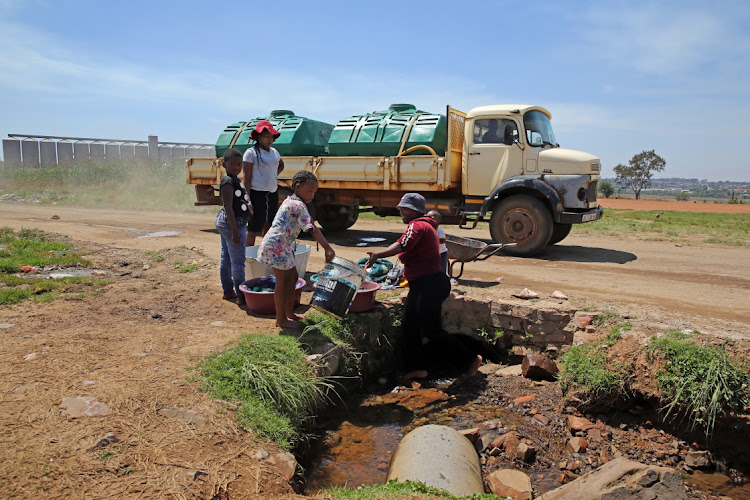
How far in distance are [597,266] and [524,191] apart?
1954mm

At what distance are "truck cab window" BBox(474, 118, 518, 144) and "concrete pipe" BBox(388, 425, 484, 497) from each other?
6.90m

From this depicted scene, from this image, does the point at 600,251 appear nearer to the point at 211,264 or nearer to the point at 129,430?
the point at 211,264

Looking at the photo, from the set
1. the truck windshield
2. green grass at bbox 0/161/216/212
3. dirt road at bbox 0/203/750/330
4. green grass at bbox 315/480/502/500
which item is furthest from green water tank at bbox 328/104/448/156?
green grass at bbox 0/161/216/212

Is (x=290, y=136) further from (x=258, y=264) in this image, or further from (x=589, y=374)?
(x=589, y=374)

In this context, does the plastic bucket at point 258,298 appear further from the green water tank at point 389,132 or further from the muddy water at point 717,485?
the green water tank at point 389,132

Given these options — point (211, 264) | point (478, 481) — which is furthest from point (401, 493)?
point (211, 264)

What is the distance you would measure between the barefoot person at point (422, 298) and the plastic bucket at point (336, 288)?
0.25m

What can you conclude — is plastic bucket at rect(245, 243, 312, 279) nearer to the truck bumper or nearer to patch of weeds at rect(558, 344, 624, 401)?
patch of weeds at rect(558, 344, 624, 401)

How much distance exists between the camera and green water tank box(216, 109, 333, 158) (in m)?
11.3

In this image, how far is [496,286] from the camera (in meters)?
6.53

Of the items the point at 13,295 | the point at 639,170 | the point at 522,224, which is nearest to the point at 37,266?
the point at 13,295

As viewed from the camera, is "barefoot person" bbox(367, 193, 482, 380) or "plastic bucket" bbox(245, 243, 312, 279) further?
"plastic bucket" bbox(245, 243, 312, 279)

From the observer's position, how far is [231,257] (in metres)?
5.41

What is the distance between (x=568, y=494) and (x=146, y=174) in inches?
1011
